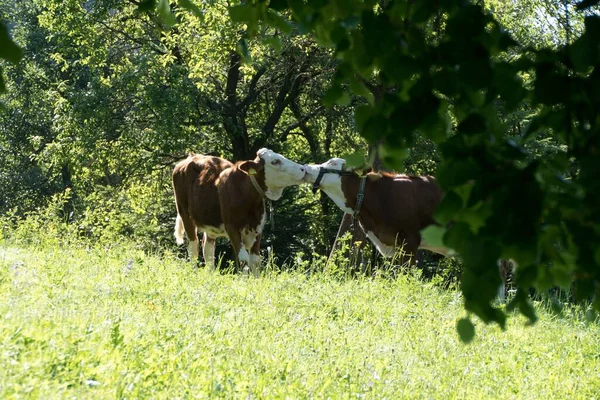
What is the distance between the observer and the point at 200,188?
1344 cm

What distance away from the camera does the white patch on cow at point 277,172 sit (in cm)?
1253

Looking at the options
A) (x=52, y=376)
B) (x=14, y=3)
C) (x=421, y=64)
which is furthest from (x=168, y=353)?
(x=14, y=3)

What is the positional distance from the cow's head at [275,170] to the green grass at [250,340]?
295cm

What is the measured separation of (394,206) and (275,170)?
5.54 feet

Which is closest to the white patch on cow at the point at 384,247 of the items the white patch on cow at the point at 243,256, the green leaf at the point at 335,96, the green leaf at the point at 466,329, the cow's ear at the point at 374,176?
the cow's ear at the point at 374,176

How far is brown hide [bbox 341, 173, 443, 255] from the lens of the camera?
12344 millimetres

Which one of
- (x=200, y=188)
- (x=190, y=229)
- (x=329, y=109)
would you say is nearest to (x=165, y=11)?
(x=329, y=109)

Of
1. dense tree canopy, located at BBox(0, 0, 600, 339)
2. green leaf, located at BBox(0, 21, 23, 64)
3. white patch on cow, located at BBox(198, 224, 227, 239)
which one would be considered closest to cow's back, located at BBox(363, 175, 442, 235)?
dense tree canopy, located at BBox(0, 0, 600, 339)

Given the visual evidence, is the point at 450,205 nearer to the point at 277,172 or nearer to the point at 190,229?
the point at 277,172

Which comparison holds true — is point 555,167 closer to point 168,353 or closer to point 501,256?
point 501,256

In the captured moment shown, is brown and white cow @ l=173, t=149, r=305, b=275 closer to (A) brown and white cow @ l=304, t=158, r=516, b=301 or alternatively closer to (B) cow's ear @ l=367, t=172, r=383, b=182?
(A) brown and white cow @ l=304, t=158, r=516, b=301

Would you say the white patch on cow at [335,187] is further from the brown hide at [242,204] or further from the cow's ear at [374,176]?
the brown hide at [242,204]

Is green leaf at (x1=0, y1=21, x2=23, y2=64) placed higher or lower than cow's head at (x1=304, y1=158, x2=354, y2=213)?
higher

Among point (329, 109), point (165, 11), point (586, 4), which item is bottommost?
point (329, 109)
